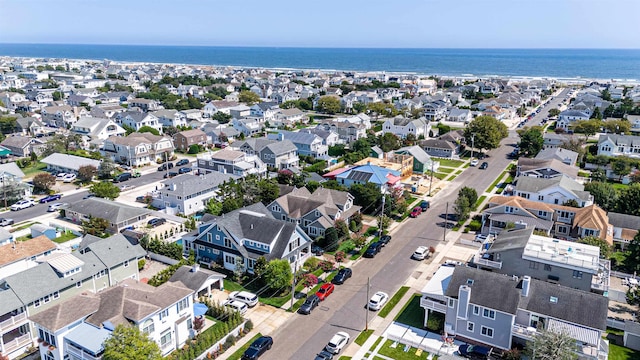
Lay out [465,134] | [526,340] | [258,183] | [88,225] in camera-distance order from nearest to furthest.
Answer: [526,340]
[88,225]
[258,183]
[465,134]

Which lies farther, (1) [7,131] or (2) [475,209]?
(1) [7,131]

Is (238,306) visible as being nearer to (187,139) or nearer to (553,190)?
(553,190)

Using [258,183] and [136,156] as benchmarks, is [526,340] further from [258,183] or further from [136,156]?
[136,156]

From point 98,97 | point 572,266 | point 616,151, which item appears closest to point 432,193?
point 572,266

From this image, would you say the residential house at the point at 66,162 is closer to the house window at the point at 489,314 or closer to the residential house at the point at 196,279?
the residential house at the point at 196,279

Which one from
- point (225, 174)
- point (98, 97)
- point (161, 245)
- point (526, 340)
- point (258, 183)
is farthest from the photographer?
point (98, 97)

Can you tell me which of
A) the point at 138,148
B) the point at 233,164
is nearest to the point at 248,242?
the point at 233,164
